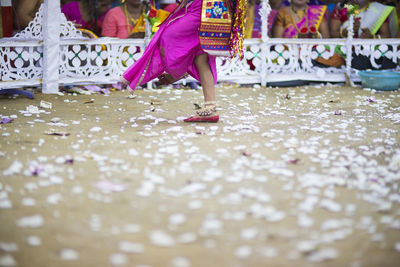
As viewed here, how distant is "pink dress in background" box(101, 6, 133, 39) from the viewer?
6.97m

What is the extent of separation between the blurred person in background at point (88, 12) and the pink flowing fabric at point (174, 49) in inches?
137

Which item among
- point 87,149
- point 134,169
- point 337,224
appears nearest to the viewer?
point 337,224

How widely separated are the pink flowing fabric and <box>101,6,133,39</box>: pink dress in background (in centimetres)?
288

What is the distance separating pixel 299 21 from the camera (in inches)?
306

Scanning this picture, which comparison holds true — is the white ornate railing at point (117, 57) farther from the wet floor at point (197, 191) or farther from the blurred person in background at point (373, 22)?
the wet floor at point (197, 191)

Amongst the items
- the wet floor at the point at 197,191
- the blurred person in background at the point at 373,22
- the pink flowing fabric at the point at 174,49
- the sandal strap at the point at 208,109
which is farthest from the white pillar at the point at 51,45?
the blurred person in background at the point at 373,22

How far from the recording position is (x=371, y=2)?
25.9 feet

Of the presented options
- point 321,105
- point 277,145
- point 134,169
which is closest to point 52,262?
point 134,169

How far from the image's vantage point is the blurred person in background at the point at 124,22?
6.97 metres

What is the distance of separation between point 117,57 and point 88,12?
1658 millimetres

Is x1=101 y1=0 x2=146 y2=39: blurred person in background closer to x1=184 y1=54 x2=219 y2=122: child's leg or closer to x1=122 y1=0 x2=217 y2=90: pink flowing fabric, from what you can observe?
x1=122 y1=0 x2=217 y2=90: pink flowing fabric

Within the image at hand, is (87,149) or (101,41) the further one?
(101,41)

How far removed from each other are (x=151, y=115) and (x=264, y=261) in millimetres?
3063

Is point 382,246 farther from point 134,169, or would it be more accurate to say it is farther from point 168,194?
point 134,169
